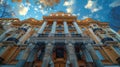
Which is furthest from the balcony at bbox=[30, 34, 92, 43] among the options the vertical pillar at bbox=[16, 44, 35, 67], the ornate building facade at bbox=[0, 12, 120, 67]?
the vertical pillar at bbox=[16, 44, 35, 67]

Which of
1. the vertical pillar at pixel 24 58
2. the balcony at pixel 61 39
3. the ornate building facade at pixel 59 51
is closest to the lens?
the vertical pillar at pixel 24 58

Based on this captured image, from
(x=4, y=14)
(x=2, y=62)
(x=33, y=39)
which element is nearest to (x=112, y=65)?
(x=33, y=39)

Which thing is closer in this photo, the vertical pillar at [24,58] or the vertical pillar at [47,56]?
the vertical pillar at [47,56]

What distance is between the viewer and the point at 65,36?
23078mm

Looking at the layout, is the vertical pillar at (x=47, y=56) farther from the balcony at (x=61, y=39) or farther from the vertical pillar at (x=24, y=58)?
the vertical pillar at (x=24, y=58)

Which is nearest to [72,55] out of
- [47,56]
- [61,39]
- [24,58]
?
[47,56]

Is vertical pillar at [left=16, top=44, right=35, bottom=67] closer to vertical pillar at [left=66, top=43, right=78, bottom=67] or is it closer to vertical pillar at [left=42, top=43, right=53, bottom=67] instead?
vertical pillar at [left=42, top=43, right=53, bottom=67]

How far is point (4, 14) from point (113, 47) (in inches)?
1210

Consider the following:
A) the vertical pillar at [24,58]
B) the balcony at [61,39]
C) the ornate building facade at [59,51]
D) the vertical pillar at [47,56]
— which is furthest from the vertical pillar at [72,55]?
the vertical pillar at [24,58]

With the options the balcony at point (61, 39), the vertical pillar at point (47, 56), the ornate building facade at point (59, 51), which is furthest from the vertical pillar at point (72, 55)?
the vertical pillar at point (47, 56)

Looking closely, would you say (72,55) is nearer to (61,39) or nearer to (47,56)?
(47,56)

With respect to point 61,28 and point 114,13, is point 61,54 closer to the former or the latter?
point 61,28

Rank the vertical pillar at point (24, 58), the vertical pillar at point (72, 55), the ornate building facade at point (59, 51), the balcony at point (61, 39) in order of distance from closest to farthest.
Answer: 1. the vertical pillar at point (72, 55)
2. the vertical pillar at point (24, 58)
3. the ornate building facade at point (59, 51)
4. the balcony at point (61, 39)

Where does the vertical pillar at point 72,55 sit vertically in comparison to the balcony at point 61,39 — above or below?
below
